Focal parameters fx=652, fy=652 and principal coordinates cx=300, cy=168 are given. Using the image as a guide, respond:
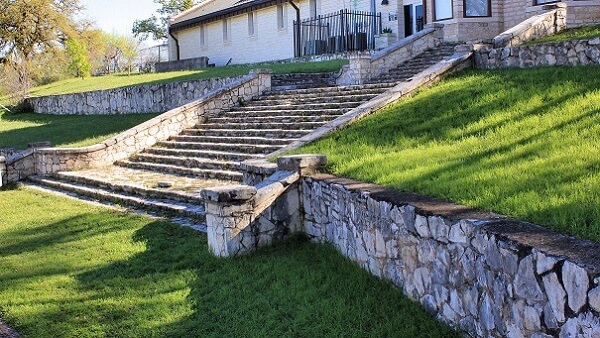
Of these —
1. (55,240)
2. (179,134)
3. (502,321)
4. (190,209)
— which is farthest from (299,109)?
(502,321)

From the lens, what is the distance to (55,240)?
927 centimetres

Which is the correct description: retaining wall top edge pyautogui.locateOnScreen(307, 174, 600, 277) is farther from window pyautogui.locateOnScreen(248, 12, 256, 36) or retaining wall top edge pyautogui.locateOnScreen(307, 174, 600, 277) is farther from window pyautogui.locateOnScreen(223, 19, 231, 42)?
window pyautogui.locateOnScreen(223, 19, 231, 42)

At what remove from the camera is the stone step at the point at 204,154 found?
1327cm

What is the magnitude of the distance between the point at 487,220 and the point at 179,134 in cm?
1293

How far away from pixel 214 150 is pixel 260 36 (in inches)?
707

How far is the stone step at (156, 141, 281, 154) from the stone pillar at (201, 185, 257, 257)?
5198 millimetres

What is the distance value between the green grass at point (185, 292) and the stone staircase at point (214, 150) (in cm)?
203

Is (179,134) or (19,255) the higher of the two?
(179,134)

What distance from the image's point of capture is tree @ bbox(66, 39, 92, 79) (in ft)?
130

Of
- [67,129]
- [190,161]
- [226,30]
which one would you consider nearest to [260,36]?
[226,30]

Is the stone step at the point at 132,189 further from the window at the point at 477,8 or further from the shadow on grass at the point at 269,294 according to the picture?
the window at the point at 477,8

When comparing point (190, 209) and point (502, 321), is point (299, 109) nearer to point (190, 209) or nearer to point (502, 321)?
point (190, 209)

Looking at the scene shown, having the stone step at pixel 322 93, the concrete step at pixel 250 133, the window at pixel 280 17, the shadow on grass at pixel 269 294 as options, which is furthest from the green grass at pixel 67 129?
the shadow on grass at pixel 269 294

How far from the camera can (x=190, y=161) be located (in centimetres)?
1406
